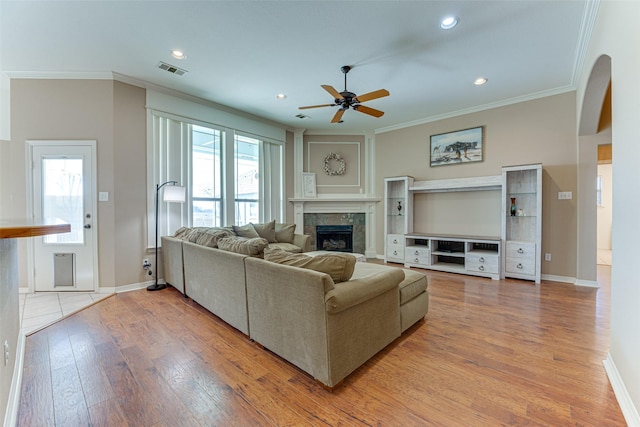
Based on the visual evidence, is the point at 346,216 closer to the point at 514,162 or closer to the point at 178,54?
the point at 514,162

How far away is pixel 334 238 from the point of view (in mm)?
6410

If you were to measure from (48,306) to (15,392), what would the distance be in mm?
2055

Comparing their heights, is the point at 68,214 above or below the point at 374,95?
below

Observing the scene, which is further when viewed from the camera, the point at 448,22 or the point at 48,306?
the point at 48,306

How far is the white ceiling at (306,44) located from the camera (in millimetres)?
2494

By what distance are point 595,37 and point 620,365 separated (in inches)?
107

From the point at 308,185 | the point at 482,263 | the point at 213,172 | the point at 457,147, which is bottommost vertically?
the point at 482,263

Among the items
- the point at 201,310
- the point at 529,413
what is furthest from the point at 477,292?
the point at 201,310

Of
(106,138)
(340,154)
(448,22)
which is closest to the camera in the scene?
(448,22)

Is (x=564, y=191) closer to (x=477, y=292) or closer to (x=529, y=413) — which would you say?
(x=477, y=292)

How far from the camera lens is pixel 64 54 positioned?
10.4ft

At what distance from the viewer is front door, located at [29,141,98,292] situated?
11.8 feet

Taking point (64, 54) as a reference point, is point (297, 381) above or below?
below

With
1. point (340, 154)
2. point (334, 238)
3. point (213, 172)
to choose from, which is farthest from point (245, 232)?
point (340, 154)
